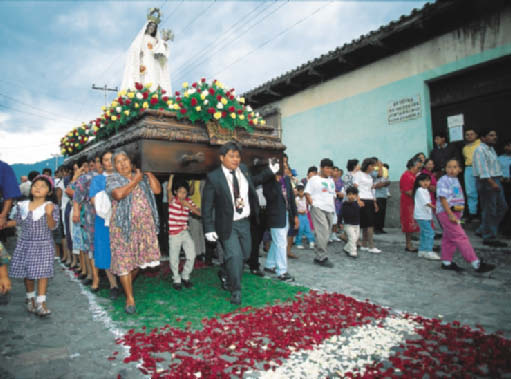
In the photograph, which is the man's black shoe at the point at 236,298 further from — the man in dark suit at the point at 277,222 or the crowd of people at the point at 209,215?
the man in dark suit at the point at 277,222

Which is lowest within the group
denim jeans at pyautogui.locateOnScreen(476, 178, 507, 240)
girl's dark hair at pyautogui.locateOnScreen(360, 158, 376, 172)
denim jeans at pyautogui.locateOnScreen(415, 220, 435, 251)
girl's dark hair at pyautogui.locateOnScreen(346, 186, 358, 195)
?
denim jeans at pyautogui.locateOnScreen(415, 220, 435, 251)

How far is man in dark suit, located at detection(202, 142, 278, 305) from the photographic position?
407 cm

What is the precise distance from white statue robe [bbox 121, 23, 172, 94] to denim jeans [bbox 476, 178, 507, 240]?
6.39 meters

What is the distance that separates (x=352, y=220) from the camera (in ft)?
22.2

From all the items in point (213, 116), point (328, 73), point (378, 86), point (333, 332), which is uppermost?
point (328, 73)

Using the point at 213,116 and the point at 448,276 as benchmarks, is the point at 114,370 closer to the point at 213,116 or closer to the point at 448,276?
the point at 213,116

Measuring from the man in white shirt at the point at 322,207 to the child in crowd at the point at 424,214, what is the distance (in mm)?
1726

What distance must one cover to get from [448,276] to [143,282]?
182 inches

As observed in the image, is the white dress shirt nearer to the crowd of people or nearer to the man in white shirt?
the crowd of people

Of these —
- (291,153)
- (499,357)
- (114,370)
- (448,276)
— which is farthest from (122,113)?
(291,153)

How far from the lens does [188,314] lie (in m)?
3.63

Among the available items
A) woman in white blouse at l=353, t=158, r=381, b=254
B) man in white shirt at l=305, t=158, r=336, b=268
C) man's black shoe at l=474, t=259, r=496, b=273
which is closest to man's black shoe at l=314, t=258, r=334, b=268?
man in white shirt at l=305, t=158, r=336, b=268

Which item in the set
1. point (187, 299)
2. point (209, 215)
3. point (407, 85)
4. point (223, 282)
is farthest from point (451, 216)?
point (407, 85)

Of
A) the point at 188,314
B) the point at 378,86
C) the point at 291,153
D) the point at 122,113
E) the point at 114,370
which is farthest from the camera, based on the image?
the point at 291,153
